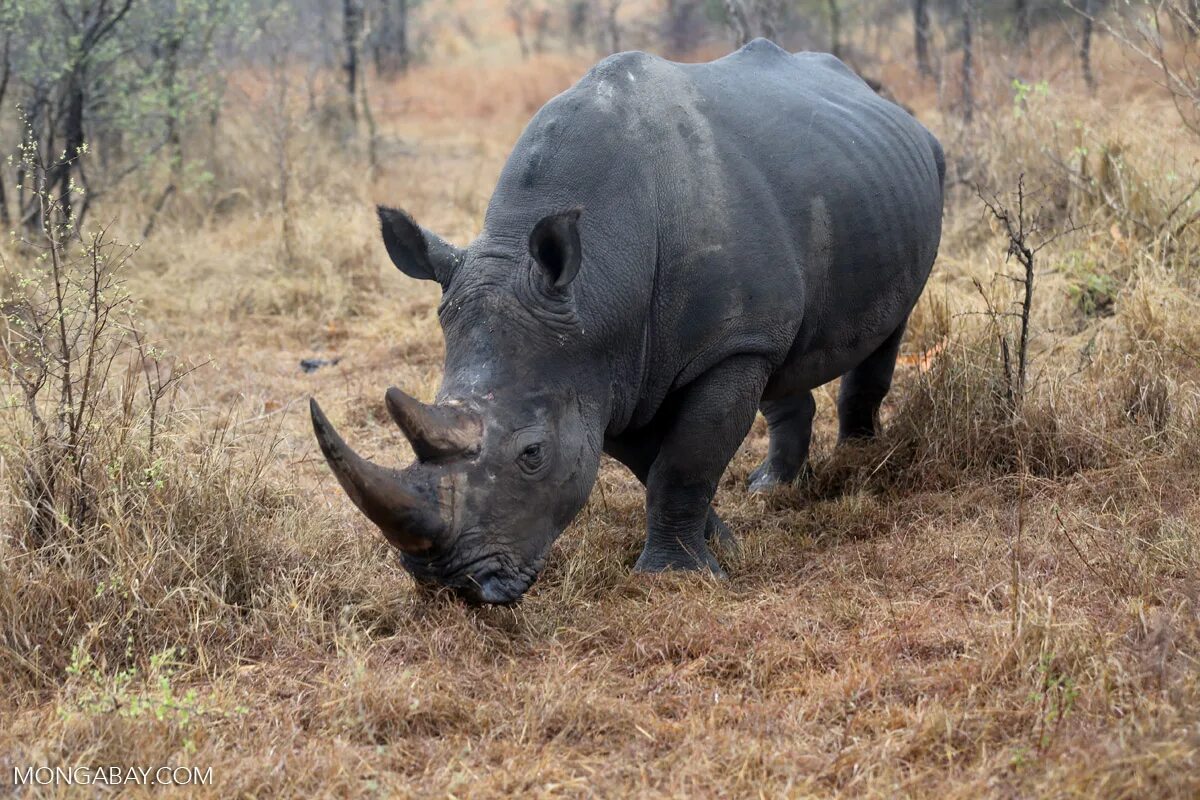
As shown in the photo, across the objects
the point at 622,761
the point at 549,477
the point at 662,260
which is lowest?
the point at 622,761

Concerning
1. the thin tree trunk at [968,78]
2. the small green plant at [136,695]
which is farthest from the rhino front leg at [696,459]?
the thin tree trunk at [968,78]

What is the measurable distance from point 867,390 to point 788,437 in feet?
1.58

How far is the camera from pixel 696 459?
16.1 ft

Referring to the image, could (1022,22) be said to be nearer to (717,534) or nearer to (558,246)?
(717,534)

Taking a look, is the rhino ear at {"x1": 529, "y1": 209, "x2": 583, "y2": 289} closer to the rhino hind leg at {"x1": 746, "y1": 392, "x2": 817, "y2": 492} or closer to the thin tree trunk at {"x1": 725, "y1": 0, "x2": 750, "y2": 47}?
the rhino hind leg at {"x1": 746, "y1": 392, "x2": 817, "y2": 492}

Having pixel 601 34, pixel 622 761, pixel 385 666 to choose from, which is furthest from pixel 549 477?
pixel 601 34

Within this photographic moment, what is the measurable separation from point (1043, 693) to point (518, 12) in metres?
27.4

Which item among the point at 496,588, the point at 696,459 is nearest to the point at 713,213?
the point at 696,459

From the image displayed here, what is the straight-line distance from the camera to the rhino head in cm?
399

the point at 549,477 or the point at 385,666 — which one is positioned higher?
the point at 549,477

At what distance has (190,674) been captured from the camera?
4.00 m

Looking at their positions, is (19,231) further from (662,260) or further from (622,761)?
(622,761)

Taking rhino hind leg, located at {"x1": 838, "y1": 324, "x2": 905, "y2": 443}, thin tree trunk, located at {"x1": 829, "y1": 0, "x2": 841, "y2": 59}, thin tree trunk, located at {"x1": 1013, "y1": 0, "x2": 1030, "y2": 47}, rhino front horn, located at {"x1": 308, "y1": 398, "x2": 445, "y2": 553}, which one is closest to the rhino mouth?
rhino front horn, located at {"x1": 308, "y1": 398, "x2": 445, "y2": 553}

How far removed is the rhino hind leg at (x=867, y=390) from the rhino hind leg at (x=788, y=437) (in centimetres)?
26
